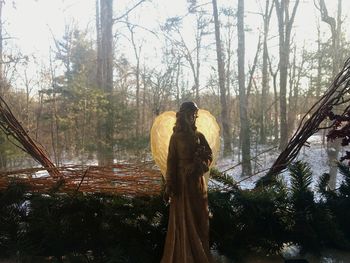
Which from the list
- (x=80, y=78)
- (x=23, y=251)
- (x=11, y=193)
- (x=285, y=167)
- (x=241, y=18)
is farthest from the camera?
(x=80, y=78)

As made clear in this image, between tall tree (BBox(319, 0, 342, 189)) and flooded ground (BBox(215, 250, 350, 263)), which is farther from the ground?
tall tree (BBox(319, 0, 342, 189))

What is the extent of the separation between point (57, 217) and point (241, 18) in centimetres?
1167

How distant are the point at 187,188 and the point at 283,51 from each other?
12806 mm

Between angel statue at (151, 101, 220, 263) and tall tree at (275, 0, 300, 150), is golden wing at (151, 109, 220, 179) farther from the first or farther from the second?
tall tree at (275, 0, 300, 150)

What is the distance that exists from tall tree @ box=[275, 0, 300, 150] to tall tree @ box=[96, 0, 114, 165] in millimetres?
5936

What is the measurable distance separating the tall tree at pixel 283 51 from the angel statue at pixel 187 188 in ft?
35.4

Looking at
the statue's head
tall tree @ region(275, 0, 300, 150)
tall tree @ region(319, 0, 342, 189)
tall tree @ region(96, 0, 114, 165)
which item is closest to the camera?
the statue's head

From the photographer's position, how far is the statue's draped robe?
239 cm

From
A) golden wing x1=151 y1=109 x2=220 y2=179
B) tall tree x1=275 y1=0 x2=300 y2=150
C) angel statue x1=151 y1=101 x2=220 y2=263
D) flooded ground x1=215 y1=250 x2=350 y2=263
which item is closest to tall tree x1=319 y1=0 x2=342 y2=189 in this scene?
tall tree x1=275 y1=0 x2=300 y2=150

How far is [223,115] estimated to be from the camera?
15.0 m

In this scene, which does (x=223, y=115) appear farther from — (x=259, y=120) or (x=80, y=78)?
(x=80, y=78)

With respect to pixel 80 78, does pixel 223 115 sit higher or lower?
lower

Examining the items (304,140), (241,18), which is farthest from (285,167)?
(241,18)

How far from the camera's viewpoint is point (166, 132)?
2.64 m
